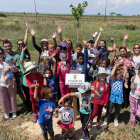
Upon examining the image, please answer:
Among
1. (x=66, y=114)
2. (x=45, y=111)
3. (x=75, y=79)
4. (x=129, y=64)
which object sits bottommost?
(x=66, y=114)

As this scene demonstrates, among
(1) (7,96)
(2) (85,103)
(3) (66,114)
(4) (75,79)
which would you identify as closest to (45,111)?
(3) (66,114)

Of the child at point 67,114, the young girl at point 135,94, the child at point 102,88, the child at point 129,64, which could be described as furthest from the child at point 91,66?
the child at point 67,114

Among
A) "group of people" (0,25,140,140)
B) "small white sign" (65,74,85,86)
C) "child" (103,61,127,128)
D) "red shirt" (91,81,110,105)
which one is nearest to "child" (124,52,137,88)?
"group of people" (0,25,140,140)

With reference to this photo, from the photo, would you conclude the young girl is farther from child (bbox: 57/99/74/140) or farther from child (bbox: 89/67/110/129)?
child (bbox: 57/99/74/140)

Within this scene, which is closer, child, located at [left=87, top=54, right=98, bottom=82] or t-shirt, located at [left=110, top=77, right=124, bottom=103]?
t-shirt, located at [left=110, top=77, right=124, bottom=103]

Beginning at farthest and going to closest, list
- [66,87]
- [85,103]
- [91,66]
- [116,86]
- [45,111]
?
[91,66] < [66,87] < [116,86] < [85,103] < [45,111]

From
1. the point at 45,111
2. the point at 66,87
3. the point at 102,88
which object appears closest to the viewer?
the point at 45,111

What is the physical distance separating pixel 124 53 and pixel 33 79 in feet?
8.21

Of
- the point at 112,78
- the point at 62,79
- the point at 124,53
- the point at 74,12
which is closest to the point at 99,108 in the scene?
the point at 112,78

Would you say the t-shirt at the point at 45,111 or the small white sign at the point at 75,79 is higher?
the small white sign at the point at 75,79

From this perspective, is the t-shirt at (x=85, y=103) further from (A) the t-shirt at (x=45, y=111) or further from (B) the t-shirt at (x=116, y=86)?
(B) the t-shirt at (x=116, y=86)

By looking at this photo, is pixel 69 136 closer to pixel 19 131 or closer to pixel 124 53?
pixel 19 131

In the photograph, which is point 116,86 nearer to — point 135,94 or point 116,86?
point 116,86

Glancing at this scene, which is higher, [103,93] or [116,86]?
[116,86]
